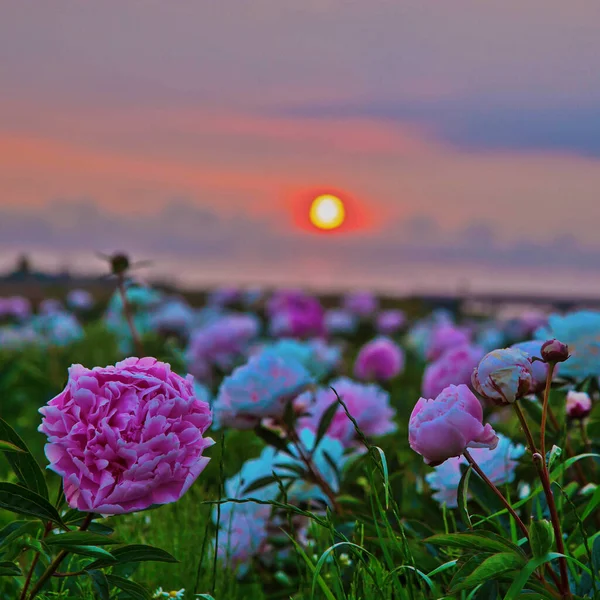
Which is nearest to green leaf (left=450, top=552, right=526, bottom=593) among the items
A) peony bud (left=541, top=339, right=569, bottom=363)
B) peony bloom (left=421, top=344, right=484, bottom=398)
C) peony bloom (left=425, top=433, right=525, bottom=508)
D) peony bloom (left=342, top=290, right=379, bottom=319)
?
peony bud (left=541, top=339, right=569, bottom=363)

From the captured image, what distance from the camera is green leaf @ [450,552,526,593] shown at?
121 cm

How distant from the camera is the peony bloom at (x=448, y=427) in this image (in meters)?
1.24

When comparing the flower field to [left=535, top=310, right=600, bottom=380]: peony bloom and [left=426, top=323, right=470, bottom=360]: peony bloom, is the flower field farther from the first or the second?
[left=426, top=323, right=470, bottom=360]: peony bloom

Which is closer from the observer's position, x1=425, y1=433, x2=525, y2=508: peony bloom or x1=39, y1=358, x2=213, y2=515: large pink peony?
x1=39, y1=358, x2=213, y2=515: large pink peony

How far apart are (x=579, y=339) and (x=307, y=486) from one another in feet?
2.67

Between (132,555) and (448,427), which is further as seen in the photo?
(132,555)

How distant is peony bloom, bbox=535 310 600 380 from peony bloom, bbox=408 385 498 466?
0.89 m

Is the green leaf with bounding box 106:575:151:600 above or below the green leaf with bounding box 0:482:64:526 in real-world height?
below

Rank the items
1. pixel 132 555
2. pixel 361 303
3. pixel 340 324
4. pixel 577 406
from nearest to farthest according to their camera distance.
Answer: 1. pixel 132 555
2. pixel 577 406
3. pixel 340 324
4. pixel 361 303

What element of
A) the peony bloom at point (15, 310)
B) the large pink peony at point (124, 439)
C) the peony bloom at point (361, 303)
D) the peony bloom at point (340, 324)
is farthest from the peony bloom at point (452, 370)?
the peony bloom at point (15, 310)

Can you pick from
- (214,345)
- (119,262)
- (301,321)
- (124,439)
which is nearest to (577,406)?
(124,439)

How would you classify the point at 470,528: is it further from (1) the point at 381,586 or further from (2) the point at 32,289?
(2) the point at 32,289

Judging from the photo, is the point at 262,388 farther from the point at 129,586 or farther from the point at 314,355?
the point at 314,355

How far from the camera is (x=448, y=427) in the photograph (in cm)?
124
